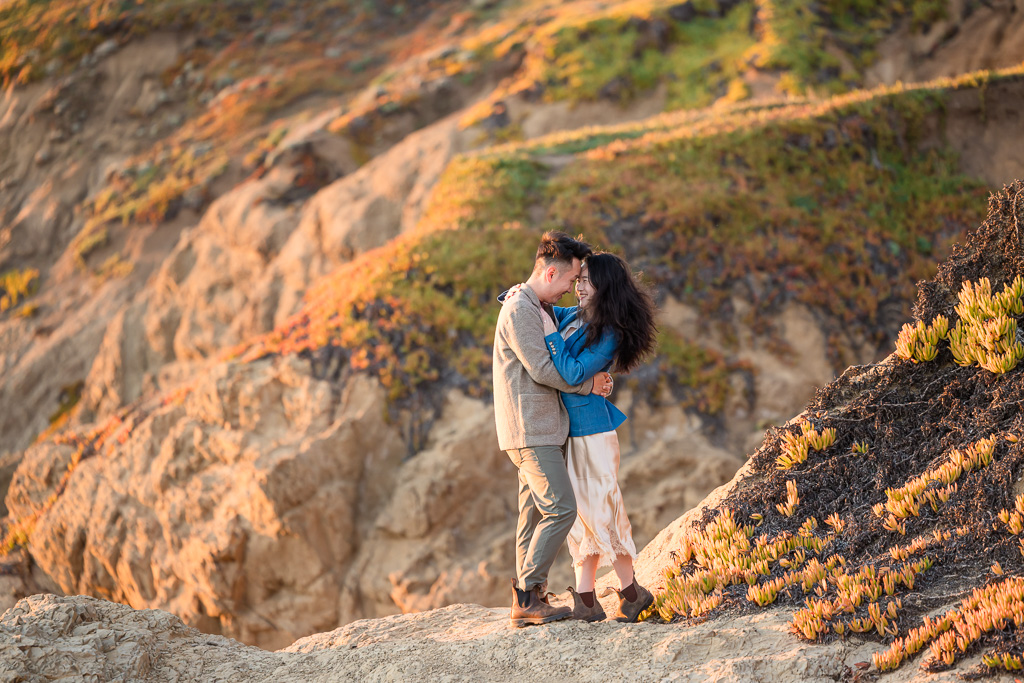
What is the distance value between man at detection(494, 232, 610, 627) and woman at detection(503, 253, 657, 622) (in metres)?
0.10

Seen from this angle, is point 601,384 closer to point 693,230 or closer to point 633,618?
point 633,618

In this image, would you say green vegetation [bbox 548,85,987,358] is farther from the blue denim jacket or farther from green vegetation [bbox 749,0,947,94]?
the blue denim jacket

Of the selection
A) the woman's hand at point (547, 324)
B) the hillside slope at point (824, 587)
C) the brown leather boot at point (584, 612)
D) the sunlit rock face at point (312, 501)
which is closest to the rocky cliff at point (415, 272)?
the sunlit rock face at point (312, 501)

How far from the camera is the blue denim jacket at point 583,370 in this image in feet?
15.6

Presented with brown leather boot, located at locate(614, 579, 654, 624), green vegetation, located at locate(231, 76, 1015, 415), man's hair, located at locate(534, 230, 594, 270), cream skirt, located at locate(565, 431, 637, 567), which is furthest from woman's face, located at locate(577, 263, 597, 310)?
green vegetation, located at locate(231, 76, 1015, 415)

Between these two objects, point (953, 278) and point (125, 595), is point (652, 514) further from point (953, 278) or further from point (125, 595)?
point (125, 595)

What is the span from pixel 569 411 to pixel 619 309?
0.77 meters

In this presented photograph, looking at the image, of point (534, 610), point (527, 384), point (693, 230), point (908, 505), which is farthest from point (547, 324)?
point (693, 230)

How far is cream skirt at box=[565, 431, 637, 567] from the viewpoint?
490 centimetres

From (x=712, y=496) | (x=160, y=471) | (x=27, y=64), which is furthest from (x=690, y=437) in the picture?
(x=27, y=64)

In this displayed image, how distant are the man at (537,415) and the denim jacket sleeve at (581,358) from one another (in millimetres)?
65

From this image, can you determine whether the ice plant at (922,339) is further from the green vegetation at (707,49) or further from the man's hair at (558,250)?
the green vegetation at (707,49)

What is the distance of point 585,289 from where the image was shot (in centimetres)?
498

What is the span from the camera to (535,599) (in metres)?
5.06
